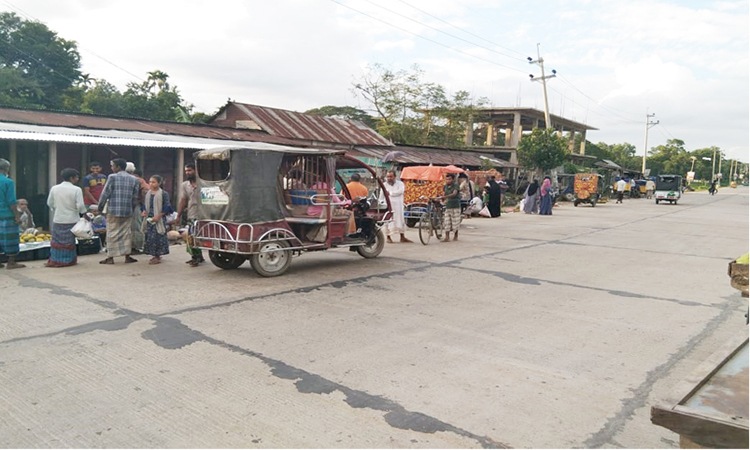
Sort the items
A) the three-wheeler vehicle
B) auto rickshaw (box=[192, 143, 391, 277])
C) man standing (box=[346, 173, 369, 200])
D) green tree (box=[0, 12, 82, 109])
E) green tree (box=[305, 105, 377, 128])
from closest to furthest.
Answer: auto rickshaw (box=[192, 143, 391, 277]) < man standing (box=[346, 173, 369, 200]) < the three-wheeler vehicle < green tree (box=[0, 12, 82, 109]) < green tree (box=[305, 105, 377, 128])

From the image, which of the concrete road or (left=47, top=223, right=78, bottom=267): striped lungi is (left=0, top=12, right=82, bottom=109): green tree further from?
the concrete road

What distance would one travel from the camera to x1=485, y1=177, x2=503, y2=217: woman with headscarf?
21406 mm

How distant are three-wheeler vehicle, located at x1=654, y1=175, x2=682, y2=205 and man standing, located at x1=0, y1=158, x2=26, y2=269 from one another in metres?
37.9

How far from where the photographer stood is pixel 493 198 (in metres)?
21.6

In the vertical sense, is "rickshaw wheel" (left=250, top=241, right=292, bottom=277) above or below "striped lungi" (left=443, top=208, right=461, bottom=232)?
below

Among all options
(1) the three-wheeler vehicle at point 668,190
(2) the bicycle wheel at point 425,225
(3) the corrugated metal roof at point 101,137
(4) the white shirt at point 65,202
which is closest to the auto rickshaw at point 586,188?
(1) the three-wheeler vehicle at point 668,190

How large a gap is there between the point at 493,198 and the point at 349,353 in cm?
1734

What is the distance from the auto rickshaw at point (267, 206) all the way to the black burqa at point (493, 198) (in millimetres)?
12417

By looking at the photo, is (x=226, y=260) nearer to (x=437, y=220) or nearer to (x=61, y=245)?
(x=61, y=245)

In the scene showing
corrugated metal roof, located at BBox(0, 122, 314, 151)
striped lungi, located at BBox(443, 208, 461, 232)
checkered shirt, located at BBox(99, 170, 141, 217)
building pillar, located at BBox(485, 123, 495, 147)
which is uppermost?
building pillar, located at BBox(485, 123, 495, 147)

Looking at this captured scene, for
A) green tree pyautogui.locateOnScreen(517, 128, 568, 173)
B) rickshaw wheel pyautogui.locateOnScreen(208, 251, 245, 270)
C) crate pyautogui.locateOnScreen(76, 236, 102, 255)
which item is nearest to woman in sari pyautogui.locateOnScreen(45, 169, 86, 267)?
crate pyautogui.locateOnScreen(76, 236, 102, 255)

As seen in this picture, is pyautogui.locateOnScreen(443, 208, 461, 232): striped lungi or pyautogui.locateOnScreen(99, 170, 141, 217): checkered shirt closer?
pyautogui.locateOnScreen(99, 170, 141, 217): checkered shirt

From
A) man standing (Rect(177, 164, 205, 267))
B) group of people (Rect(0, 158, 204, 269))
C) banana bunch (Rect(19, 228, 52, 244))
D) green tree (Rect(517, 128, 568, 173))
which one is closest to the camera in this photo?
group of people (Rect(0, 158, 204, 269))

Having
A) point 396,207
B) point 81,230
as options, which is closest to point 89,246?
point 81,230
